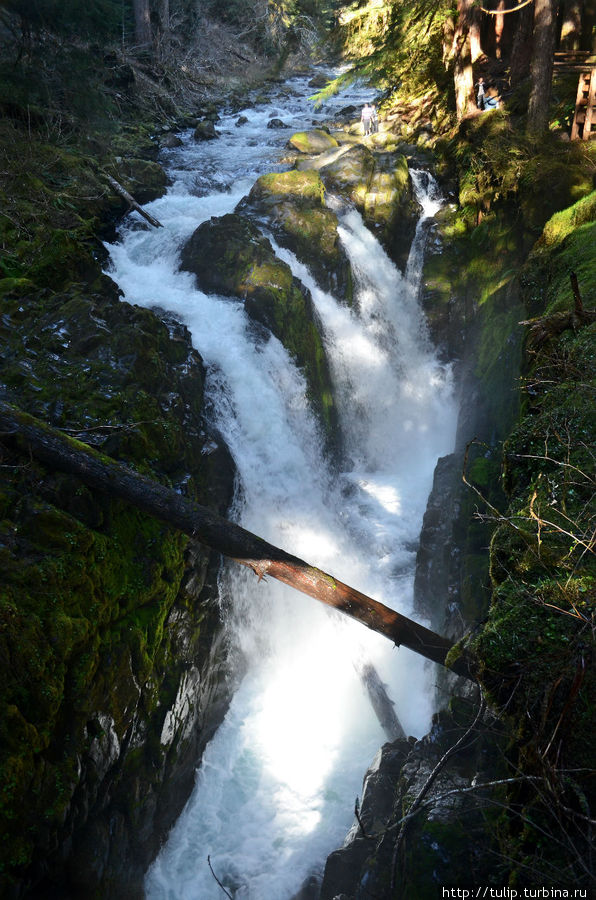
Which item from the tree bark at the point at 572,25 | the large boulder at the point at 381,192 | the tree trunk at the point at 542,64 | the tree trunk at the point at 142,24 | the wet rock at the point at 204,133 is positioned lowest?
the tree trunk at the point at 542,64

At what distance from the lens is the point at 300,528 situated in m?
Answer: 10.2

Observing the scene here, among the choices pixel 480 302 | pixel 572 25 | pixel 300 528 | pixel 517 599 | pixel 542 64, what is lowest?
pixel 517 599

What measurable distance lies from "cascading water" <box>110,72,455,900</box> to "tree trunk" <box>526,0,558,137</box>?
173 inches

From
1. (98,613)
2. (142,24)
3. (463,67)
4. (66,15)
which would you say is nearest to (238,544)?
(98,613)

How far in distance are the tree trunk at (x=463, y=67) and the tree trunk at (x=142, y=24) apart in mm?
15455

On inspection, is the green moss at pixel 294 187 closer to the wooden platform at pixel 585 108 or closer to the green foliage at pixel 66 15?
the green foliage at pixel 66 15

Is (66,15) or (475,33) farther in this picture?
(475,33)

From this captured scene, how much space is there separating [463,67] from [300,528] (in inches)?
605

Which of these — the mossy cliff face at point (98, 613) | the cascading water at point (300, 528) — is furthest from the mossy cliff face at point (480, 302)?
the mossy cliff face at point (98, 613)

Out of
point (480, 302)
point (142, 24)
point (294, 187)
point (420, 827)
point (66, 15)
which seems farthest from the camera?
point (142, 24)

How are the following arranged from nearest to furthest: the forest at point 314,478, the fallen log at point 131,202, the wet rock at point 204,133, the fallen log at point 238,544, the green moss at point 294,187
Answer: the forest at point 314,478 < the fallen log at point 238,544 < the fallen log at point 131,202 < the green moss at point 294,187 < the wet rock at point 204,133

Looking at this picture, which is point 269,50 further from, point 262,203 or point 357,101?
point 262,203

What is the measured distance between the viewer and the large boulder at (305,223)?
13453mm

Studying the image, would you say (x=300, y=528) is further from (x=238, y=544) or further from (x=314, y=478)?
(x=238, y=544)
